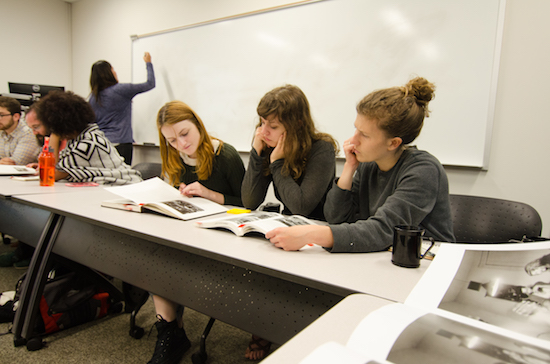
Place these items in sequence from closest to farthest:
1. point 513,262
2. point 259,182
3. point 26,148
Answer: point 513,262, point 259,182, point 26,148

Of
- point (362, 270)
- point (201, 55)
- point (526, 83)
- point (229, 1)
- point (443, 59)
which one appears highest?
point (229, 1)

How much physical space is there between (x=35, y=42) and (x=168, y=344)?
4547 mm

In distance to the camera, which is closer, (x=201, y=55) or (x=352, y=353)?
(x=352, y=353)

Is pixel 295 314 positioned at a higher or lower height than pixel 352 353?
lower

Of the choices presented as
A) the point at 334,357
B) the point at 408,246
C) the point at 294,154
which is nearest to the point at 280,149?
the point at 294,154

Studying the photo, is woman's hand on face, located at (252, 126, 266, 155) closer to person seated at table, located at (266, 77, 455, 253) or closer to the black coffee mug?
person seated at table, located at (266, 77, 455, 253)

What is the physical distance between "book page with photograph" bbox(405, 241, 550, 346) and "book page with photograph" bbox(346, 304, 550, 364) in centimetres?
4

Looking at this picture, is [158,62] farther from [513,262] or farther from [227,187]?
[513,262]

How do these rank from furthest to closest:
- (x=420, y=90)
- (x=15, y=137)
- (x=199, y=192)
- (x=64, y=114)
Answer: (x=15, y=137)
(x=64, y=114)
(x=199, y=192)
(x=420, y=90)

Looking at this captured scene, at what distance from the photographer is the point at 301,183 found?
1.41 meters

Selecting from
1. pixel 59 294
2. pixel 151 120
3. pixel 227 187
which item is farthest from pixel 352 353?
pixel 151 120

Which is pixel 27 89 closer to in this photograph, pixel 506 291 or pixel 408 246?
pixel 408 246

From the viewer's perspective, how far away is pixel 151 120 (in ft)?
11.8

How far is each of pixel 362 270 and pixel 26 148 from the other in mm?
2823
